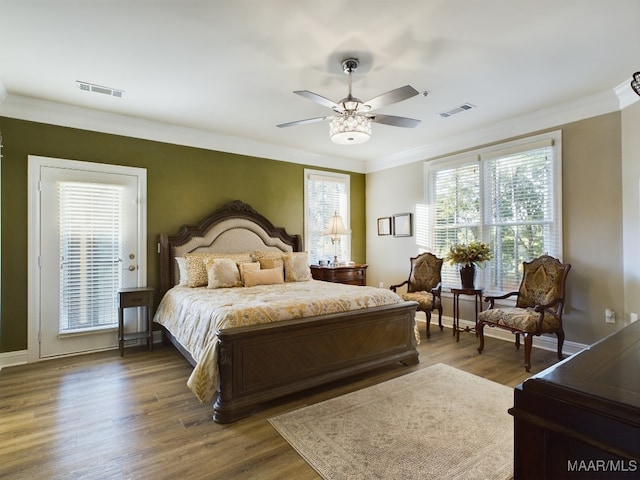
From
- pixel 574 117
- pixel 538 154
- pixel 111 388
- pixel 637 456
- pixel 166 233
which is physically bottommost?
pixel 111 388

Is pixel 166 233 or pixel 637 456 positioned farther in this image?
pixel 166 233

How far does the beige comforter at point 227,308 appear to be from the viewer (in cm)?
252

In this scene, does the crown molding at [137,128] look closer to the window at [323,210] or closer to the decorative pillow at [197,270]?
the window at [323,210]

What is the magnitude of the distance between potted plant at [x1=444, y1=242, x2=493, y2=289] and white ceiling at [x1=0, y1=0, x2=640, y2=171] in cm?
157

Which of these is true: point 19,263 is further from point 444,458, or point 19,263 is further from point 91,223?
point 444,458

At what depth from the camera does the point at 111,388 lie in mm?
3064

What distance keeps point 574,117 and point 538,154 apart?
1.69ft

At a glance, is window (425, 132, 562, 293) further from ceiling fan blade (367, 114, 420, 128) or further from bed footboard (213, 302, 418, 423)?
ceiling fan blade (367, 114, 420, 128)

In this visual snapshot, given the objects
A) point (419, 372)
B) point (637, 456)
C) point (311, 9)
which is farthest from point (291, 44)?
point (419, 372)

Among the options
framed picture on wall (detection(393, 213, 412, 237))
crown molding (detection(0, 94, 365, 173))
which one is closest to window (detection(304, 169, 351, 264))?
crown molding (detection(0, 94, 365, 173))

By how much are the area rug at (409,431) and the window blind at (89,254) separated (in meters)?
2.86

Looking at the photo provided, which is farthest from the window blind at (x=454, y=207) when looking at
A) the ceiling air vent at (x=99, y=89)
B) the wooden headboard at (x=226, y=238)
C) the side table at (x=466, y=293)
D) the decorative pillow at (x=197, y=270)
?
the ceiling air vent at (x=99, y=89)

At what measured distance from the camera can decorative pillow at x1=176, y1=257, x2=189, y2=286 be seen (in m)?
4.28

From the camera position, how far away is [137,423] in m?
2.46
